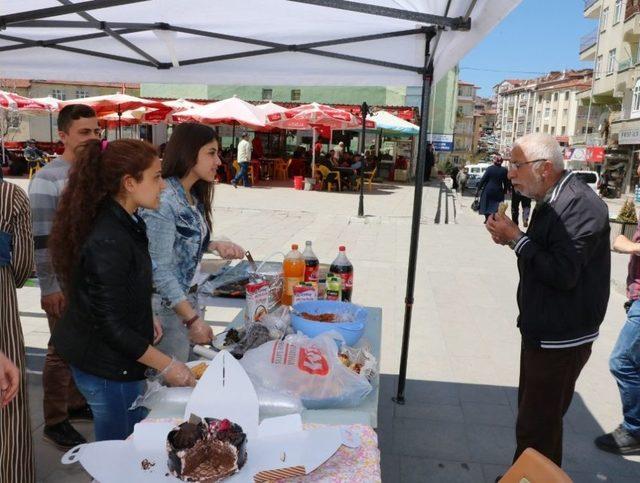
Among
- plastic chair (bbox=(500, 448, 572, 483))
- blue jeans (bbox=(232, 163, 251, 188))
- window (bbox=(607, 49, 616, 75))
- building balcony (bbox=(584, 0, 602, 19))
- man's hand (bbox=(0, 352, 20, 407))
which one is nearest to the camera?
plastic chair (bbox=(500, 448, 572, 483))

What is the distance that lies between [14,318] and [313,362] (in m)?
1.26

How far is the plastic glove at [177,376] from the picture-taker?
5.96ft

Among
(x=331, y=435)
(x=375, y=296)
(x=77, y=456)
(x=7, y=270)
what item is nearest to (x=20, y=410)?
(x=7, y=270)

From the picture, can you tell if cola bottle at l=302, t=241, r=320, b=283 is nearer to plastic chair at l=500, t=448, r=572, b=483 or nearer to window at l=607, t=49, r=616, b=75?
plastic chair at l=500, t=448, r=572, b=483

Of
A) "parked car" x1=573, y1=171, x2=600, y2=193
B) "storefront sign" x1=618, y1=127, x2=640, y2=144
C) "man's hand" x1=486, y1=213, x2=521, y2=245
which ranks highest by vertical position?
"storefront sign" x1=618, y1=127, x2=640, y2=144

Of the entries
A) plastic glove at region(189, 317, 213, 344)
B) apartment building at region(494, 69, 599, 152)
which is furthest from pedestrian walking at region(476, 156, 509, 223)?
apartment building at region(494, 69, 599, 152)

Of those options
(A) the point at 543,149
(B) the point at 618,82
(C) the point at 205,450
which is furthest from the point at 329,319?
(B) the point at 618,82

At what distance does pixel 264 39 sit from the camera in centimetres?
365

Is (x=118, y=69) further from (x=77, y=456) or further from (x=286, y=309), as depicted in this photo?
(x=77, y=456)

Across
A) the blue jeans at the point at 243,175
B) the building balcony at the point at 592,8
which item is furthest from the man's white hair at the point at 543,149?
the building balcony at the point at 592,8

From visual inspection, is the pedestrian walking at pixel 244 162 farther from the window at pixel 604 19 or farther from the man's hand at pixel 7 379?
the window at pixel 604 19

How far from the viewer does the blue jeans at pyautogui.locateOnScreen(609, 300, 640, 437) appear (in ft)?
9.89

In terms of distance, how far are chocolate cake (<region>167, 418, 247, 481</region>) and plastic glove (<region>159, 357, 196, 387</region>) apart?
396 millimetres

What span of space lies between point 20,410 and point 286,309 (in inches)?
47.5
